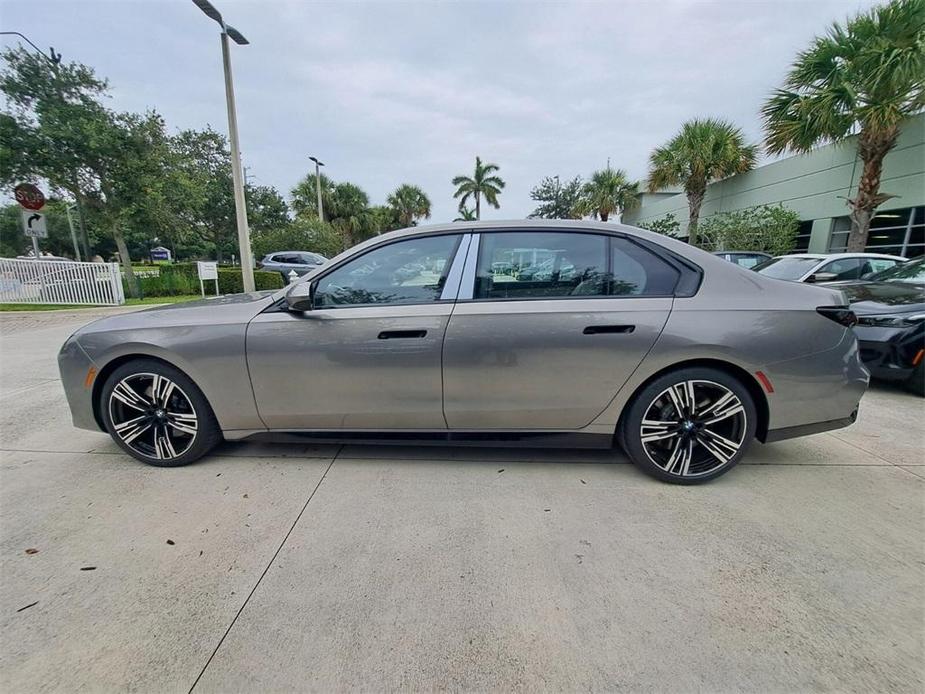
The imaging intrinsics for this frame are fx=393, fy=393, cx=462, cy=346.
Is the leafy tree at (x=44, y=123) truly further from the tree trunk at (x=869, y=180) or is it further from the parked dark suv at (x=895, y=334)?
the tree trunk at (x=869, y=180)

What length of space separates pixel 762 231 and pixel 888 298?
1083 centimetres

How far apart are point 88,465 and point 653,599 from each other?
11.8 feet

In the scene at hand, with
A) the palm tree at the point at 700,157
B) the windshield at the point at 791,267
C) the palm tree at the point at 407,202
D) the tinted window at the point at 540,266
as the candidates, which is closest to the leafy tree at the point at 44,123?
the tinted window at the point at 540,266

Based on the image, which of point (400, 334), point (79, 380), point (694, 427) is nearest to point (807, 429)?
point (694, 427)

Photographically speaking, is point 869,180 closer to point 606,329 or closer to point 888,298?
point 888,298

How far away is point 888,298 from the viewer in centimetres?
407

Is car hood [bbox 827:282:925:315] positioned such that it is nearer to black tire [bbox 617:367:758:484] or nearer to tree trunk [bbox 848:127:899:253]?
black tire [bbox 617:367:758:484]

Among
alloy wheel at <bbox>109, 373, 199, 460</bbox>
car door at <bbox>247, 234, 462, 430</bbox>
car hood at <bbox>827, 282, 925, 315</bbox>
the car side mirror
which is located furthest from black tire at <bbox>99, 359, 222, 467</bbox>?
car hood at <bbox>827, 282, 925, 315</bbox>

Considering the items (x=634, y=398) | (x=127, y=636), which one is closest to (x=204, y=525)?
(x=127, y=636)

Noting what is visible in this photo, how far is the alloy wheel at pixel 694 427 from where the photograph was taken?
2375 millimetres

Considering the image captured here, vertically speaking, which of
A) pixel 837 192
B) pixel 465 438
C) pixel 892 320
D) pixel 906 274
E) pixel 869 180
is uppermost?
pixel 837 192

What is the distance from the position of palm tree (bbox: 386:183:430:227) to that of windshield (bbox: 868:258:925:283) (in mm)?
35513

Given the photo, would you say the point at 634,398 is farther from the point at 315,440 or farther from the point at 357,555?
the point at 315,440

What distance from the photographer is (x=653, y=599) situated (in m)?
1.65
